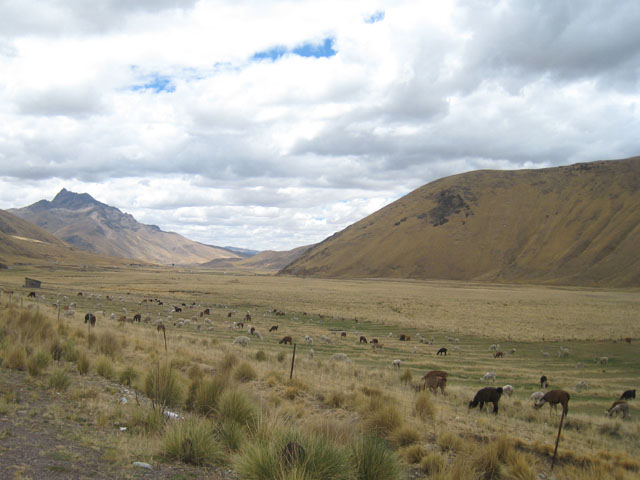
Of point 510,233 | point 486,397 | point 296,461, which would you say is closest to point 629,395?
point 486,397

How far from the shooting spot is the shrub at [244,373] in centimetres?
1236

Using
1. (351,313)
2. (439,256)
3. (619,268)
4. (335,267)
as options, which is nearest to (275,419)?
(351,313)

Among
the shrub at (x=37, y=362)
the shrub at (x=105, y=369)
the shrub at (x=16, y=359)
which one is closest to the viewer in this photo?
the shrub at (x=37, y=362)

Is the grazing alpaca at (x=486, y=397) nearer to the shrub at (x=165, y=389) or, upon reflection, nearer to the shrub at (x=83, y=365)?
the shrub at (x=165, y=389)

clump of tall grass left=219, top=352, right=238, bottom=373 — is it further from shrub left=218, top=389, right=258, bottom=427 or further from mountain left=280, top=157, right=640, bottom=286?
mountain left=280, top=157, right=640, bottom=286

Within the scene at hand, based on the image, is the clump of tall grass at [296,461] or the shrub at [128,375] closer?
the clump of tall grass at [296,461]

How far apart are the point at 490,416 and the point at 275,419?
6732 millimetres

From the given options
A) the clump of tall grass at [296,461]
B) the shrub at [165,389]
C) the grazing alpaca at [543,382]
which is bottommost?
the grazing alpaca at [543,382]

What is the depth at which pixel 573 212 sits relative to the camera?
142625 millimetres

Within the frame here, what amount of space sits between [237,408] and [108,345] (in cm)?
770

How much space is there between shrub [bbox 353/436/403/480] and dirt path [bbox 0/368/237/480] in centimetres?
181

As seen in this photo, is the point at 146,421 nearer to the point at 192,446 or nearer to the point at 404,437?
the point at 192,446

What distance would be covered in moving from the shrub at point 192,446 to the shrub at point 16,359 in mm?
5523

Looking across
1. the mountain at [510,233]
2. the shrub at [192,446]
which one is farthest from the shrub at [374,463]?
the mountain at [510,233]
